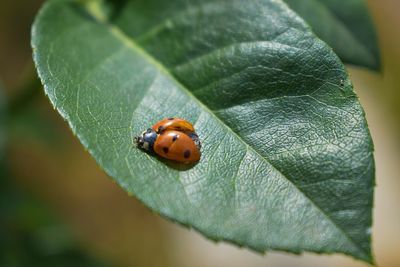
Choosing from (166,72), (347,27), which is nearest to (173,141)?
(166,72)

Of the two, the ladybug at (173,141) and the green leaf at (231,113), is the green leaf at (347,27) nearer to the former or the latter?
the green leaf at (231,113)

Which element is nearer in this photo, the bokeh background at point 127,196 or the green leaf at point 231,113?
the green leaf at point 231,113

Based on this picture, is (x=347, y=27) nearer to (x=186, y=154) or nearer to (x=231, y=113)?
(x=231, y=113)

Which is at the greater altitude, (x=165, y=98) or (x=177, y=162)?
(x=165, y=98)

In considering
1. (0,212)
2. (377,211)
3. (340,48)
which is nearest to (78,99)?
(340,48)

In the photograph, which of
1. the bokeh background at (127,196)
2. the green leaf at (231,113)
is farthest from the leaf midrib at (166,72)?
the bokeh background at (127,196)

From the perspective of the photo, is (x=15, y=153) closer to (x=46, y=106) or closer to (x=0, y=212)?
(x=46, y=106)
